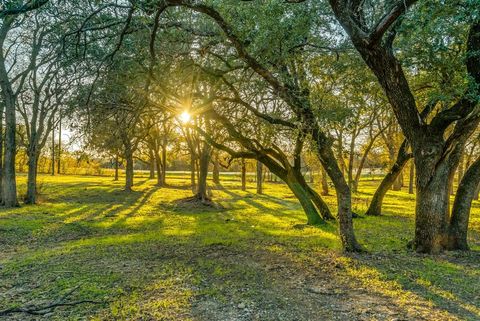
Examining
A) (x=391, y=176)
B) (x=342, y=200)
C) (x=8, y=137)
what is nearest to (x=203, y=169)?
(x=8, y=137)

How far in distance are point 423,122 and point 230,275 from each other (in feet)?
20.8

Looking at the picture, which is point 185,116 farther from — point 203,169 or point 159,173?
point 159,173

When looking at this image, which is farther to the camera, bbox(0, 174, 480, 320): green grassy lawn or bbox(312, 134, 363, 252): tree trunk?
bbox(312, 134, 363, 252): tree trunk

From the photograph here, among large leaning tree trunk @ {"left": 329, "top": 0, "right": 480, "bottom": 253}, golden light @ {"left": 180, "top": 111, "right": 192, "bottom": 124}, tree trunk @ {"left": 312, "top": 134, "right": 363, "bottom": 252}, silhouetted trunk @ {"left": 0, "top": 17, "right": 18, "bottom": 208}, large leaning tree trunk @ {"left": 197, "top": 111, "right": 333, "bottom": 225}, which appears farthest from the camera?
silhouetted trunk @ {"left": 0, "top": 17, "right": 18, "bottom": 208}

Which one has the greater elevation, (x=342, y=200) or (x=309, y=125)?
(x=309, y=125)

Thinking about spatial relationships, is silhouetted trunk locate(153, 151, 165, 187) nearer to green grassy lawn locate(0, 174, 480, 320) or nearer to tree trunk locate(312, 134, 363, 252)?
green grassy lawn locate(0, 174, 480, 320)

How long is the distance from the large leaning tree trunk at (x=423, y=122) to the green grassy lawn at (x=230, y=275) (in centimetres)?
109

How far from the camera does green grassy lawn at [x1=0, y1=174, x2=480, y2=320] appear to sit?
5.96m

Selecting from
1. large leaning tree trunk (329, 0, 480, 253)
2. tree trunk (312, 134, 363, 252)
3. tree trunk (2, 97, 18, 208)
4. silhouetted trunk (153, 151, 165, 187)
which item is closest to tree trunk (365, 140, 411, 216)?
large leaning tree trunk (329, 0, 480, 253)

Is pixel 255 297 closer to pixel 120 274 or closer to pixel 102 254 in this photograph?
pixel 120 274

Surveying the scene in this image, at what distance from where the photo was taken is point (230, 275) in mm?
7945

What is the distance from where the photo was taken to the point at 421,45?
377 inches

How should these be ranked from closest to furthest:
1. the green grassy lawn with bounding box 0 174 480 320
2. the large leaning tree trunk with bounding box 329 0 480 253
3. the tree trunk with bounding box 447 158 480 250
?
the green grassy lawn with bounding box 0 174 480 320
the large leaning tree trunk with bounding box 329 0 480 253
the tree trunk with bounding box 447 158 480 250

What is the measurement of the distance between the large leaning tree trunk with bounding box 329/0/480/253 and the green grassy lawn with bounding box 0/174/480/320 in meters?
1.09
